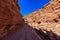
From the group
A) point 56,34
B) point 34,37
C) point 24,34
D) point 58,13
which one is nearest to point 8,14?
point 24,34

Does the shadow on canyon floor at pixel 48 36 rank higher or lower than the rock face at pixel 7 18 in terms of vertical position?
lower

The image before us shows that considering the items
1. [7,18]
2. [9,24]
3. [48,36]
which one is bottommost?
[48,36]

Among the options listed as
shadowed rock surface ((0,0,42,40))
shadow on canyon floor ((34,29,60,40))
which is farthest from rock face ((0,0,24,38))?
shadow on canyon floor ((34,29,60,40))

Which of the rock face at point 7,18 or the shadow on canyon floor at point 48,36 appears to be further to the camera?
the shadow on canyon floor at point 48,36

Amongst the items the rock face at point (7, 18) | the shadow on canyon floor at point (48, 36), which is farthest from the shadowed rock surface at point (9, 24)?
the shadow on canyon floor at point (48, 36)

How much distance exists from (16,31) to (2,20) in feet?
10.9

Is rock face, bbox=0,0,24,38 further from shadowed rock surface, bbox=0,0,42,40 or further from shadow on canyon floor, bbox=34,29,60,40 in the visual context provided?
shadow on canyon floor, bbox=34,29,60,40

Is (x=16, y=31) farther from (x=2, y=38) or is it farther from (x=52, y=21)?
(x=52, y=21)

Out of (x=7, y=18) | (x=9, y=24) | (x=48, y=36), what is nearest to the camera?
(x=7, y=18)

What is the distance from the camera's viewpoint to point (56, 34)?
30.7m

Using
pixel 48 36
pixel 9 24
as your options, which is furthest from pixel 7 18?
pixel 48 36

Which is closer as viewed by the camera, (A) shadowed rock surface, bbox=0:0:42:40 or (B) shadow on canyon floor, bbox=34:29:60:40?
(A) shadowed rock surface, bbox=0:0:42:40

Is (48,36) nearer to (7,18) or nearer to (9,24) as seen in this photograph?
(9,24)

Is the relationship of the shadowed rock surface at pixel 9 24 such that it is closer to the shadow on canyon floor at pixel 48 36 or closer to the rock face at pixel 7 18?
the rock face at pixel 7 18
